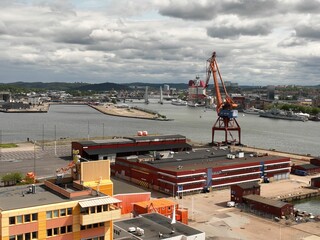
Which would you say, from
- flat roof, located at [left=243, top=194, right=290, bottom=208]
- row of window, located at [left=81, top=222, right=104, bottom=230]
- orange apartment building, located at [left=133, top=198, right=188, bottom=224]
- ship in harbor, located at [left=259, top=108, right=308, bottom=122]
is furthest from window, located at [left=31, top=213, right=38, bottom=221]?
ship in harbor, located at [left=259, top=108, right=308, bottom=122]

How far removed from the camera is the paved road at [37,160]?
98.2ft

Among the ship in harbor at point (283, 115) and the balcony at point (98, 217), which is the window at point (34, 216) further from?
the ship in harbor at point (283, 115)

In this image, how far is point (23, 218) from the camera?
10305mm

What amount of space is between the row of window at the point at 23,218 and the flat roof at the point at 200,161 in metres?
14.8

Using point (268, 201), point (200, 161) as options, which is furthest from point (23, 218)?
point (200, 161)

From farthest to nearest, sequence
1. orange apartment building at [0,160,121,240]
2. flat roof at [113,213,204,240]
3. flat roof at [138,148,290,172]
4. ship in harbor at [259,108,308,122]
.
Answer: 1. ship in harbor at [259,108,308,122]
2. flat roof at [138,148,290,172]
3. flat roof at [113,213,204,240]
4. orange apartment building at [0,160,121,240]

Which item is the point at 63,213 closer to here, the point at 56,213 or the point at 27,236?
the point at 56,213

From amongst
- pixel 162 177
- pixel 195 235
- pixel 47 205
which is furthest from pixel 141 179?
pixel 47 205

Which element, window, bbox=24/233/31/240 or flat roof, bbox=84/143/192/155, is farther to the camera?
flat roof, bbox=84/143/192/155

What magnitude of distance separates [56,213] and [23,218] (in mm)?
821

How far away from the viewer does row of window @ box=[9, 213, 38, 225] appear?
10195 mm

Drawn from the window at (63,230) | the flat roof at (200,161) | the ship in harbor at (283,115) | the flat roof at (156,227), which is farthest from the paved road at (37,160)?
the ship in harbor at (283,115)

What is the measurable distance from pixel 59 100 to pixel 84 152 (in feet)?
391

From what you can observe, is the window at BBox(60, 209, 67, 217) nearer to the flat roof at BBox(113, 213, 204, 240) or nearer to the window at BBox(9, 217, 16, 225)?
the window at BBox(9, 217, 16, 225)
